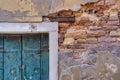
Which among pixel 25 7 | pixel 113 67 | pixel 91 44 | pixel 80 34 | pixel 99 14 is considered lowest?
pixel 113 67

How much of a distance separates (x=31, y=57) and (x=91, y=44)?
2.75 feet

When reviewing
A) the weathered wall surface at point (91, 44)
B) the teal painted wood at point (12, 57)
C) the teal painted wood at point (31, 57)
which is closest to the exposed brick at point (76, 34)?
the weathered wall surface at point (91, 44)

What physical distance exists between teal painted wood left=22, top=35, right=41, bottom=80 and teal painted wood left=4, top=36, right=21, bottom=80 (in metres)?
0.07

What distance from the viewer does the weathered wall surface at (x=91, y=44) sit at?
→ 4.01 metres

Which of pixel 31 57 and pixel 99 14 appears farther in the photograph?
pixel 31 57

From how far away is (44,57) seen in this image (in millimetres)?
4262

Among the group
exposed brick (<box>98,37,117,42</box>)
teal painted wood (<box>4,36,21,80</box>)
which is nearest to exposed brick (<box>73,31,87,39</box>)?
exposed brick (<box>98,37,117,42</box>)

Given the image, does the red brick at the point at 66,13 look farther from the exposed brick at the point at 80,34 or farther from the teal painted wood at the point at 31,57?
the teal painted wood at the point at 31,57

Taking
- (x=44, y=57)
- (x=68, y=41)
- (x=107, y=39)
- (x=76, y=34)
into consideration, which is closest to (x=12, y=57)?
(x=44, y=57)

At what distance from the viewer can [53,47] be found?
4035 mm

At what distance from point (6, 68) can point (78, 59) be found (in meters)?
1.00

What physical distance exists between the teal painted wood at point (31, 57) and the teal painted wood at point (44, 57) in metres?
0.05

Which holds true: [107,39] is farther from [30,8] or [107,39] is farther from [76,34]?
[30,8]

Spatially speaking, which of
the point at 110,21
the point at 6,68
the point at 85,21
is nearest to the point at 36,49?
the point at 6,68
